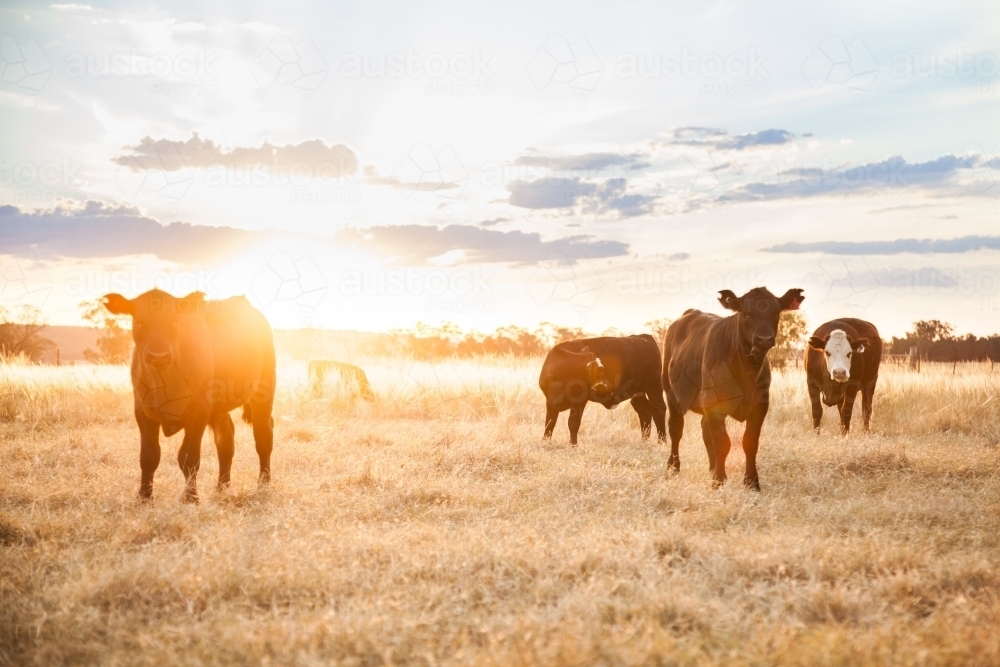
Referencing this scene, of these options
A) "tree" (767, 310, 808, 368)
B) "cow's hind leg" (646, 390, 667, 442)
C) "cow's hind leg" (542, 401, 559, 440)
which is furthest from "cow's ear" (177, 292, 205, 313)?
"tree" (767, 310, 808, 368)

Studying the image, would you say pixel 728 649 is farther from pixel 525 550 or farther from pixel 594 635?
pixel 525 550

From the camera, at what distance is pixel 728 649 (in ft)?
11.3

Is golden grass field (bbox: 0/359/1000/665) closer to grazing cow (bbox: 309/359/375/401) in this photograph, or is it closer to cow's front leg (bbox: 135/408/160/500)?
cow's front leg (bbox: 135/408/160/500)

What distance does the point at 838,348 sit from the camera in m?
11.9

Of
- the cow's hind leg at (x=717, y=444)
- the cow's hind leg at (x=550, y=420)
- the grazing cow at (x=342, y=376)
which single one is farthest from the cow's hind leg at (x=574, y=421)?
the grazing cow at (x=342, y=376)

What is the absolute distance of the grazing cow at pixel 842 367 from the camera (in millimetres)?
11789

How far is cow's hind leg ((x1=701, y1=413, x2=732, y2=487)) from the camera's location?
25.0ft

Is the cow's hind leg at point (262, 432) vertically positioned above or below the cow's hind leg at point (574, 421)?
above

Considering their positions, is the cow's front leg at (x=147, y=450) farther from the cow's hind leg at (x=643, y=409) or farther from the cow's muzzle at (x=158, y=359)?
the cow's hind leg at (x=643, y=409)

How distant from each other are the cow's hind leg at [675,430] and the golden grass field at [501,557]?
0.53 ft

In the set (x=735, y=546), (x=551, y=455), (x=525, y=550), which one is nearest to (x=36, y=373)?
(x=551, y=455)

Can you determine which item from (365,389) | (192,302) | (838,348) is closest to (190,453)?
(192,302)

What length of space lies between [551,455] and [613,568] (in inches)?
193

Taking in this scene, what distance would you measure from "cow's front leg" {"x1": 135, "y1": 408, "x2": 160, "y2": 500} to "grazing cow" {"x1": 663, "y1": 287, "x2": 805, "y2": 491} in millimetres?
5587
